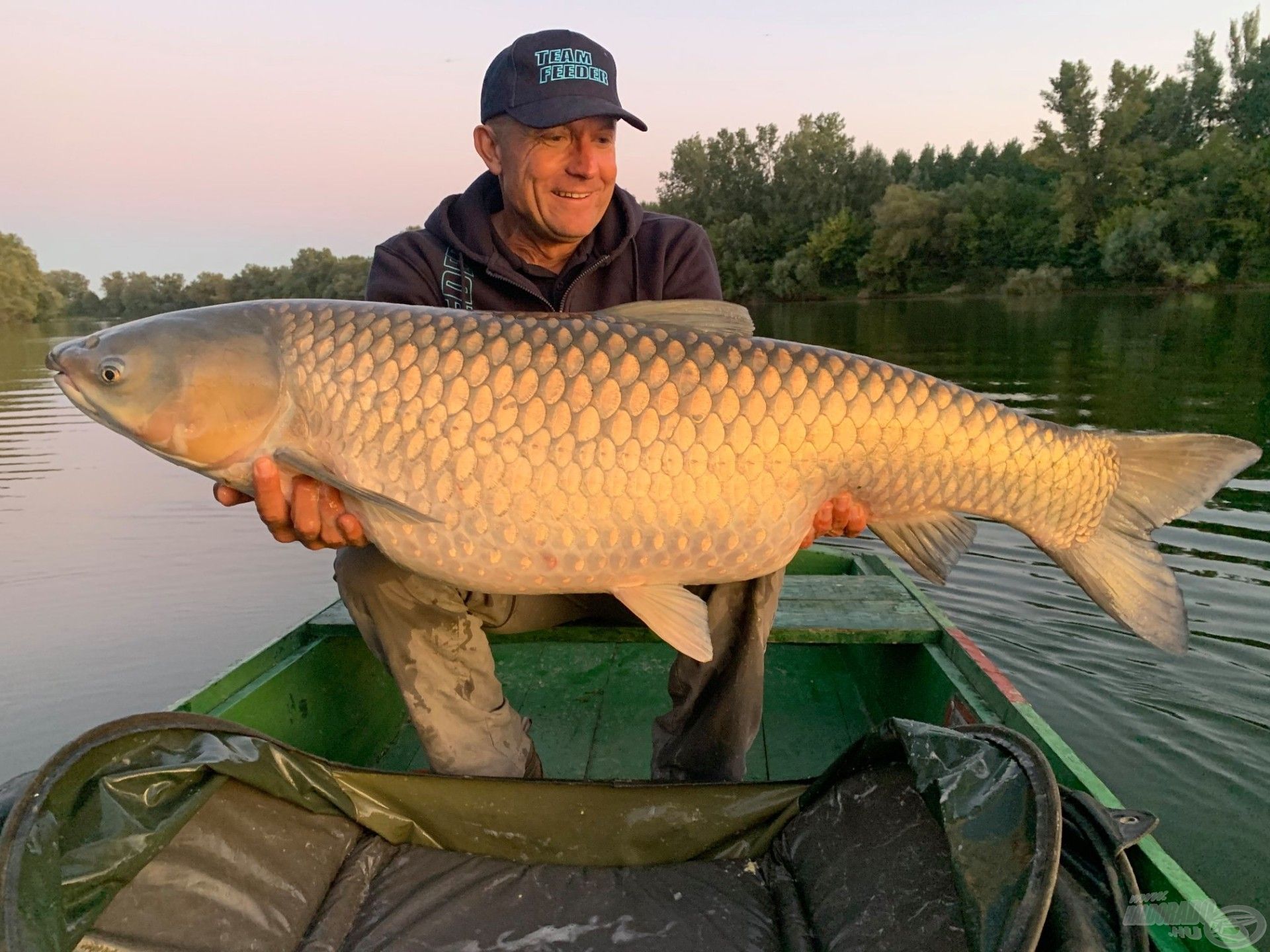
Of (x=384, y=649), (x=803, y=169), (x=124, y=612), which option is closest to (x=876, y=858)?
(x=384, y=649)

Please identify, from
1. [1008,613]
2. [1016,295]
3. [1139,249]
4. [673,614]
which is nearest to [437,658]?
[673,614]

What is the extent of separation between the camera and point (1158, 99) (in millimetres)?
35625

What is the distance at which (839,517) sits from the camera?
1.85m

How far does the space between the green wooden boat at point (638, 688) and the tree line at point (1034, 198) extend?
99.5 ft

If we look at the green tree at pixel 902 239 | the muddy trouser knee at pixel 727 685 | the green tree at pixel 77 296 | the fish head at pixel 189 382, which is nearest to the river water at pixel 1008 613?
the muddy trouser knee at pixel 727 685

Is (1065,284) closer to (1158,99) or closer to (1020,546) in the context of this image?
(1158,99)

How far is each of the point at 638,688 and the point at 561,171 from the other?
4.99ft

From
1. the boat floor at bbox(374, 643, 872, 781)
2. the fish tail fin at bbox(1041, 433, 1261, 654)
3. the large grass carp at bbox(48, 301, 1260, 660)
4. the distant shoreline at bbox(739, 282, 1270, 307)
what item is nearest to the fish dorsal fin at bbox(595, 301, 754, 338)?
the large grass carp at bbox(48, 301, 1260, 660)

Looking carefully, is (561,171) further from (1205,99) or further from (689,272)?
(1205,99)

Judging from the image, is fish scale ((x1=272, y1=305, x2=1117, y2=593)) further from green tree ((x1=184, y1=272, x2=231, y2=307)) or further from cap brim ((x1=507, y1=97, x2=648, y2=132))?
green tree ((x1=184, y1=272, x2=231, y2=307))

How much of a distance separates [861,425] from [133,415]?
1349mm

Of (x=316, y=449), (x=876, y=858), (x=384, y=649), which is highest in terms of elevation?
(x=316, y=449)

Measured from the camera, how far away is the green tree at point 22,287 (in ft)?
142

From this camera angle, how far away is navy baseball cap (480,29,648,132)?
7.05ft
